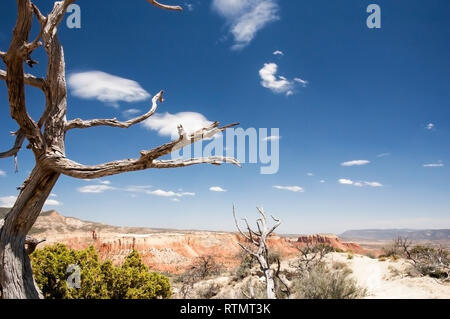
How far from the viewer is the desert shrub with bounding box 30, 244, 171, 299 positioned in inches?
315

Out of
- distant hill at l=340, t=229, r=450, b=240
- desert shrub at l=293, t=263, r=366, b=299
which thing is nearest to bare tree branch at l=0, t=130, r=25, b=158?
desert shrub at l=293, t=263, r=366, b=299

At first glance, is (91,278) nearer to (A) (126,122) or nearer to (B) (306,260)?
(A) (126,122)

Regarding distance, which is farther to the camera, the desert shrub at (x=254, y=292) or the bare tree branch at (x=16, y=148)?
the desert shrub at (x=254, y=292)

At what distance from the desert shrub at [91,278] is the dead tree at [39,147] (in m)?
4.83

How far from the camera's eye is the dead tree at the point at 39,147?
11.2ft

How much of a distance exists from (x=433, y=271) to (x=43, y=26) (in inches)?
617

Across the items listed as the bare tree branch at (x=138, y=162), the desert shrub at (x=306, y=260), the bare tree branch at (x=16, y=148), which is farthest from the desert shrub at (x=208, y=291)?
the bare tree branch at (x=138, y=162)

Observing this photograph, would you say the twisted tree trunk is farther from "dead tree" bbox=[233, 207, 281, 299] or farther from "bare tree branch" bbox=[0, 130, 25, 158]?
"dead tree" bbox=[233, 207, 281, 299]

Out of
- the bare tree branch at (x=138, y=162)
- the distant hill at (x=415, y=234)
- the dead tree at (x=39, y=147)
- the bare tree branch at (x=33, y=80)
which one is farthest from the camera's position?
the distant hill at (x=415, y=234)

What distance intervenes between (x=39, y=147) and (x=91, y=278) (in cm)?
590

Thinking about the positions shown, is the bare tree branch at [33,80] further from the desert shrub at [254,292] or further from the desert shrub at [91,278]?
the desert shrub at [91,278]

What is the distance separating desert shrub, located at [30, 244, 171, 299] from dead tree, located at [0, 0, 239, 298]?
190 inches

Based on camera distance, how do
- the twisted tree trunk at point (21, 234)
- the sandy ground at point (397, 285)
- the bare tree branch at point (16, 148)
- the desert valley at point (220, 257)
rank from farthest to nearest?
the desert valley at point (220, 257) → the sandy ground at point (397, 285) → the bare tree branch at point (16, 148) → the twisted tree trunk at point (21, 234)

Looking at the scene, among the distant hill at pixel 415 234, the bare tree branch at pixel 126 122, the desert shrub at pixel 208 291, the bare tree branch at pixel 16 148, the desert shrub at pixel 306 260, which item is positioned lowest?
the distant hill at pixel 415 234
